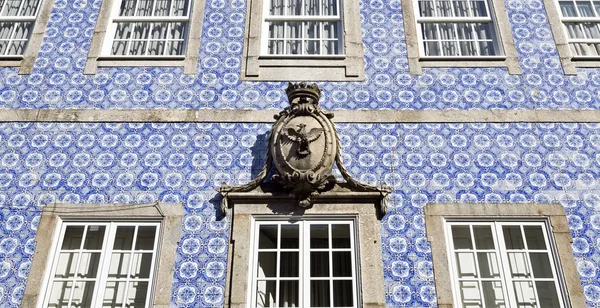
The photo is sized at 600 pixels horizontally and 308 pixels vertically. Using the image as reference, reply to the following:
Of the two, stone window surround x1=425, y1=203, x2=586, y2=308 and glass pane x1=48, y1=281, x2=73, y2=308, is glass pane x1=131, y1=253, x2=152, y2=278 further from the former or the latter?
stone window surround x1=425, y1=203, x2=586, y2=308

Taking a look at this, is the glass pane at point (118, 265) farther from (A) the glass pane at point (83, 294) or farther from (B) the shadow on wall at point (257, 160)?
(B) the shadow on wall at point (257, 160)

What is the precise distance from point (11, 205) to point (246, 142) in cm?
276

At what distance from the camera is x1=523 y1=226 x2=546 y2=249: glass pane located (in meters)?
6.81

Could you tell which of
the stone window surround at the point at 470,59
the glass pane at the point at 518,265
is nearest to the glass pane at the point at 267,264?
the glass pane at the point at 518,265

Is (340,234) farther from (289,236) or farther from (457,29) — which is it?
(457,29)

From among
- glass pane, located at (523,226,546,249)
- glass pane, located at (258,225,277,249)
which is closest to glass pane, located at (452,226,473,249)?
glass pane, located at (523,226,546,249)

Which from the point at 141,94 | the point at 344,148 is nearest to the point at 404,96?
the point at 344,148

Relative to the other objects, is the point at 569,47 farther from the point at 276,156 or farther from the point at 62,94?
the point at 62,94

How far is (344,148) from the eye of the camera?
7.35 meters

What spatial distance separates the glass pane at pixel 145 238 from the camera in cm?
690

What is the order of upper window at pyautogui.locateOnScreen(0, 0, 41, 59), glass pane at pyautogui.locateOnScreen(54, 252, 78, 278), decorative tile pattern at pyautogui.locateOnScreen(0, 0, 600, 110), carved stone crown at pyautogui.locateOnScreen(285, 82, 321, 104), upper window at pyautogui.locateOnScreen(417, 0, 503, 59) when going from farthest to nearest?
upper window at pyautogui.locateOnScreen(0, 0, 41, 59), upper window at pyautogui.locateOnScreen(417, 0, 503, 59), decorative tile pattern at pyautogui.locateOnScreen(0, 0, 600, 110), carved stone crown at pyautogui.locateOnScreen(285, 82, 321, 104), glass pane at pyautogui.locateOnScreen(54, 252, 78, 278)

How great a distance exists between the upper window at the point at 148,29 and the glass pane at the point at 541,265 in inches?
196

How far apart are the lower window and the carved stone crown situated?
2129 millimetres

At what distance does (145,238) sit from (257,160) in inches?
60.7
